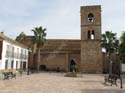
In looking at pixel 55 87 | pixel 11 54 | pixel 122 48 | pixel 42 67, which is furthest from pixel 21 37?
pixel 55 87

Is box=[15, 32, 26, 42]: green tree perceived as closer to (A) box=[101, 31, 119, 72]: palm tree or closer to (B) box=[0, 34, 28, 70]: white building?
(B) box=[0, 34, 28, 70]: white building

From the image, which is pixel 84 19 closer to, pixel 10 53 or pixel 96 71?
pixel 96 71

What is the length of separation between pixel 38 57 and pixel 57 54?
4843 mm

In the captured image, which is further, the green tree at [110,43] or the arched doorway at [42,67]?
the arched doorway at [42,67]

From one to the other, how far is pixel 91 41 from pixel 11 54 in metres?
16.7

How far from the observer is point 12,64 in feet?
129

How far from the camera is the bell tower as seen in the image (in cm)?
4431

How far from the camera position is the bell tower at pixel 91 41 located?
44312 millimetres

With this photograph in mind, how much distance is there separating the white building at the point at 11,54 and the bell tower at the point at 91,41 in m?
12.9

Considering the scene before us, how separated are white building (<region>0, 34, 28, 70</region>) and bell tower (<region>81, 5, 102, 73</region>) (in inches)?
508

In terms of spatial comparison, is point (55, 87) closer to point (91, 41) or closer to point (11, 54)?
point (11, 54)

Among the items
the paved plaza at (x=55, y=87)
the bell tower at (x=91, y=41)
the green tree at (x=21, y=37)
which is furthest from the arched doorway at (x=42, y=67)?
the paved plaza at (x=55, y=87)

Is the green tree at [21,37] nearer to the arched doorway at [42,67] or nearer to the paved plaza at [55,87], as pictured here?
the arched doorway at [42,67]

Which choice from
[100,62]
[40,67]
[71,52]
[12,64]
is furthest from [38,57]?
[100,62]
